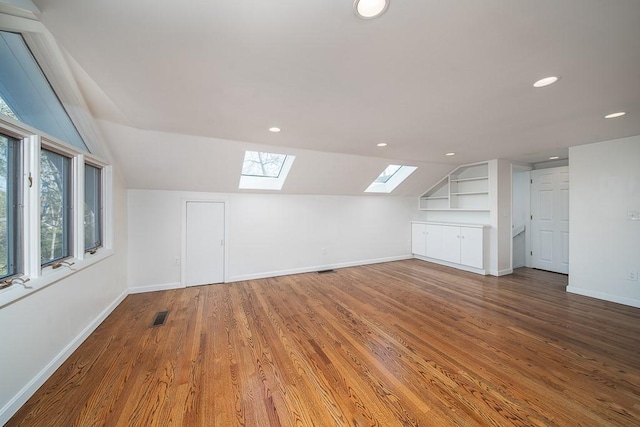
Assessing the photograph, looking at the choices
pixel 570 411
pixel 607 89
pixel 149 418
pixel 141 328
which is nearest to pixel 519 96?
pixel 607 89

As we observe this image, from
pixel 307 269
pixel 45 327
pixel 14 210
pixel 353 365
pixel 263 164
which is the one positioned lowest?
pixel 353 365

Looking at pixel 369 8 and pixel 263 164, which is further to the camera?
pixel 263 164

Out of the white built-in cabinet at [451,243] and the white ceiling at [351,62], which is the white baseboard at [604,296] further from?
the white ceiling at [351,62]

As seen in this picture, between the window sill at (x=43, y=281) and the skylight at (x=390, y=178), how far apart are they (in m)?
4.77

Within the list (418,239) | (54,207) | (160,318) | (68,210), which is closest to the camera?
(54,207)

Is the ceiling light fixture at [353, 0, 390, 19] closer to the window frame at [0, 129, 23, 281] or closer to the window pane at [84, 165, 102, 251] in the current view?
the window frame at [0, 129, 23, 281]

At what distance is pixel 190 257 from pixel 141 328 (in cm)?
153

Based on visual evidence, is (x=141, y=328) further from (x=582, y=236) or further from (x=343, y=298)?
(x=582, y=236)

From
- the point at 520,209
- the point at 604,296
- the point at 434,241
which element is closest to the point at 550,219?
the point at 520,209

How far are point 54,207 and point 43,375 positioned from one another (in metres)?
1.39

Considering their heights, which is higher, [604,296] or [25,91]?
[25,91]

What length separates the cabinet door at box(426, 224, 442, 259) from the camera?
17.8 feet

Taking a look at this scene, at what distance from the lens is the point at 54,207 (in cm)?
216

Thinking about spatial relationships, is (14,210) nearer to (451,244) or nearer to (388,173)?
(388,173)
